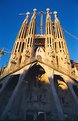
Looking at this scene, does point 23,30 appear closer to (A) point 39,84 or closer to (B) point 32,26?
(B) point 32,26

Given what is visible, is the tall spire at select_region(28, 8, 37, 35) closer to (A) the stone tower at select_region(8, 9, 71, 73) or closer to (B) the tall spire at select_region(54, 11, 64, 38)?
(A) the stone tower at select_region(8, 9, 71, 73)

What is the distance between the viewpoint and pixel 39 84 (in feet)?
150

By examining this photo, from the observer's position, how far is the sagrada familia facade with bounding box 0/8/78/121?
130ft

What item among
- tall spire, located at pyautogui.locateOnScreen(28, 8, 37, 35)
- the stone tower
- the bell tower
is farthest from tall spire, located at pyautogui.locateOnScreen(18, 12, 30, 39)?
the bell tower

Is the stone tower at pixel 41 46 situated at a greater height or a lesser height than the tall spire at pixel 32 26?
lesser

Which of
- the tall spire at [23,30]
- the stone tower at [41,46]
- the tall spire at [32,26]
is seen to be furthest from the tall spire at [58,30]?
the tall spire at [23,30]

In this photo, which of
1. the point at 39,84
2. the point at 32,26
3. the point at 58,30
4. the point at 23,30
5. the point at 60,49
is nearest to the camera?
the point at 39,84

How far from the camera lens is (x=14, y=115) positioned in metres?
39.1

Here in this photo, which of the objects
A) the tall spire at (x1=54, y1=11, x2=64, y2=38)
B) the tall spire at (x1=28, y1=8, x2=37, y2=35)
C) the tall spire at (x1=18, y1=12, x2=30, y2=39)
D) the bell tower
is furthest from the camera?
the tall spire at (x1=18, y1=12, x2=30, y2=39)

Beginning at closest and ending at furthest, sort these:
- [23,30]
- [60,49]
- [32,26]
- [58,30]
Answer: [60,49] < [58,30] < [23,30] < [32,26]

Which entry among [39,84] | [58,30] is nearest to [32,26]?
[58,30]

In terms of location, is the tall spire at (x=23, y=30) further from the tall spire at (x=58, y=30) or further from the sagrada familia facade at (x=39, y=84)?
the tall spire at (x=58, y=30)

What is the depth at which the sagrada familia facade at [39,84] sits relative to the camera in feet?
130

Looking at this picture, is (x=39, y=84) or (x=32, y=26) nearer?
(x=39, y=84)
